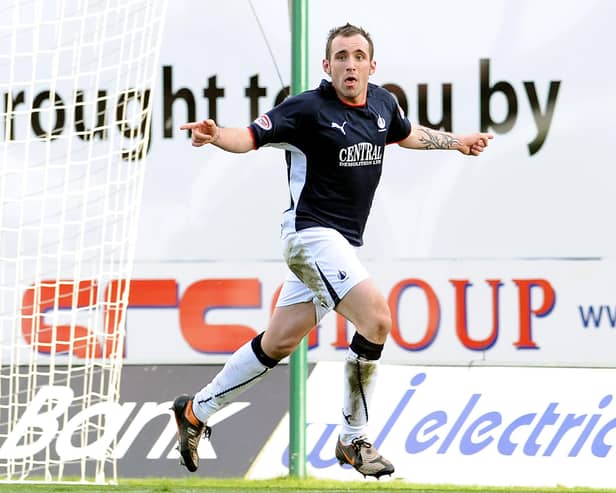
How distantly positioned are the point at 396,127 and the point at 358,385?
1.23m

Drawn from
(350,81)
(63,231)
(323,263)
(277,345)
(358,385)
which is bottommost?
(358,385)

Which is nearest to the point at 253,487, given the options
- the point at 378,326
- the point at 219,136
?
the point at 378,326

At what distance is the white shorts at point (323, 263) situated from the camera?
257 inches

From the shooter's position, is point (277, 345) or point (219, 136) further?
point (277, 345)

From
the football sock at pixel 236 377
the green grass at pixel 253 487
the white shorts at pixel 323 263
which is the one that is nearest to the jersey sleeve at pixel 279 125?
the white shorts at pixel 323 263

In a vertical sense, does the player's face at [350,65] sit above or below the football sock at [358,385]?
above

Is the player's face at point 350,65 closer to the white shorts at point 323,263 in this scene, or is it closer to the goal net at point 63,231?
the white shorts at point 323,263

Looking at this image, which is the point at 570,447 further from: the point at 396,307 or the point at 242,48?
the point at 242,48

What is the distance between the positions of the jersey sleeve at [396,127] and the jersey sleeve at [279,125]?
21.2 inches

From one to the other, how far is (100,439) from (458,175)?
277 centimetres

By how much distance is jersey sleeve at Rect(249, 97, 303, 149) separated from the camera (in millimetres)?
6523

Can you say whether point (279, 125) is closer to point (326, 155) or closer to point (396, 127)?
point (326, 155)

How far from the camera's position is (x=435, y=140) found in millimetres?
7203

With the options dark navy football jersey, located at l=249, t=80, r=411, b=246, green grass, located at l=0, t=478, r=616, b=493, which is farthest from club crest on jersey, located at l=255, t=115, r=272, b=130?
green grass, located at l=0, t=478, r=616, b=493
